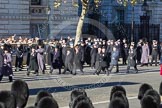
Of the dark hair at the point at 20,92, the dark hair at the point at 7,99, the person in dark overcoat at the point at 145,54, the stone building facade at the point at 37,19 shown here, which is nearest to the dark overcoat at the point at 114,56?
the person in dark overcoat at the point at 145,54

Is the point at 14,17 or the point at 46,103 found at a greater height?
the point at 14,17

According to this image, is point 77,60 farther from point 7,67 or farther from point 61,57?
point 7,67

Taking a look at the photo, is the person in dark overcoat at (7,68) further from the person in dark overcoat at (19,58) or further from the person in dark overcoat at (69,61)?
the person in dark overcoat at (19,58)

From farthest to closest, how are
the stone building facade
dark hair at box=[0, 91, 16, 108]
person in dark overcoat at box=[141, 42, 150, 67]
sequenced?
the stone building facade
person in dark overcoat at box=[141, 42, 150, 67]
dark hair at box=[0, 91, 16, 108]

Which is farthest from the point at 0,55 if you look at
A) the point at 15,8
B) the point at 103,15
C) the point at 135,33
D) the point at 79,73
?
the point at 103,15

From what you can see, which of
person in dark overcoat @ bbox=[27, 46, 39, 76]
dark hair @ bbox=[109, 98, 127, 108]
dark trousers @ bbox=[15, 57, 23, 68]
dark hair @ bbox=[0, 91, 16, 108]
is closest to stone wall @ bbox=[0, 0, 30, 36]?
dark trousers @ bbox=[15, 57, 23, 68]

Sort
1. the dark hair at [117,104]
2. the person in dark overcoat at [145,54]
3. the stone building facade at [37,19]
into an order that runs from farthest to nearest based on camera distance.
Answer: the stone building facade at [37,19], the person in dark overcoat at [145,54], the dark hair at [117,104]

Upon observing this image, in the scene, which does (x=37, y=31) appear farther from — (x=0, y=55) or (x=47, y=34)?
(x=0, y=55)

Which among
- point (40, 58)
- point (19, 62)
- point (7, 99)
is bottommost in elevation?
point (19, 62)

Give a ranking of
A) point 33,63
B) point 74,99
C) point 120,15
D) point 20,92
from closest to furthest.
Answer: point 74,99
point 20,92
point 33,63
point 120,15

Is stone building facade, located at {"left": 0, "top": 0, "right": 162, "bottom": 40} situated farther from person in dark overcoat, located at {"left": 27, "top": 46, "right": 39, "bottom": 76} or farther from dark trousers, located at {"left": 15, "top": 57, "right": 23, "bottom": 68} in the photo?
person in dark overcoat, located at {"left": 27, "top": 46, "right": 39, "bottom": 76}

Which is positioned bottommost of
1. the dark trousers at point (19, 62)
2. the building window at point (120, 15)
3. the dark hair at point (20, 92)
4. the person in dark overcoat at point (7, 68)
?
the dark trousers at point (19, 62)

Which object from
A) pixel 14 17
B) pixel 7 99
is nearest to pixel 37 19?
pixel 14 17

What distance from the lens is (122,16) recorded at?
51562mm
